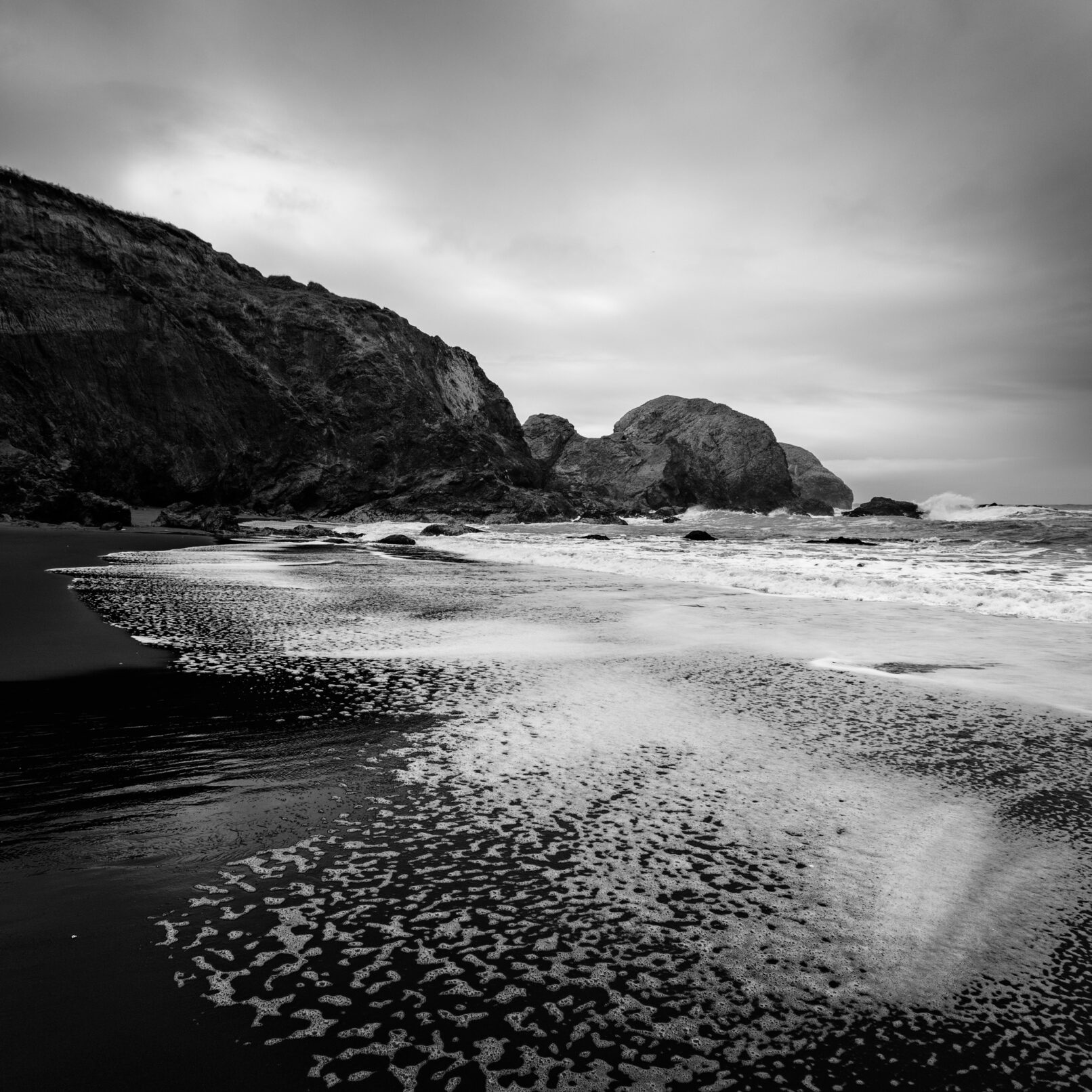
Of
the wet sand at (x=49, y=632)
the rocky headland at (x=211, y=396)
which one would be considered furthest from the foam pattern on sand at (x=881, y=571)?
the rocky headland at (x=211, y=396)

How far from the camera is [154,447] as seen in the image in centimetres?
5028

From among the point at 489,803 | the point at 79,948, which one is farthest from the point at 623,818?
the point at 79,948

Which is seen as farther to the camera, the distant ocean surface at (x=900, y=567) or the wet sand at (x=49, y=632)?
the distant ocean surface at (x=900, y=567)

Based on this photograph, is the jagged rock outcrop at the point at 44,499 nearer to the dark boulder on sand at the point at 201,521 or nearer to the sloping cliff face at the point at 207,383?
the sloping cliff face at the point at 207,383

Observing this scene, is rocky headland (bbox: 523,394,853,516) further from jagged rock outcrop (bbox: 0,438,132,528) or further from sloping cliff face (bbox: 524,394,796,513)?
jagged rock outcrop (bbox: 0,438,132,528)

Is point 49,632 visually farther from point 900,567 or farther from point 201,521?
point 201,521

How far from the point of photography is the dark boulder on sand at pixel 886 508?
260ft

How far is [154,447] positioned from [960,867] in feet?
187

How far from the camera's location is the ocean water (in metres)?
1.35

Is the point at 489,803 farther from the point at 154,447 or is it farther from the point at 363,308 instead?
the point at 363,308

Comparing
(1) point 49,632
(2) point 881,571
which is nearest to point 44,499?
(1) point 49,632

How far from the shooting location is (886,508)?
82.8m

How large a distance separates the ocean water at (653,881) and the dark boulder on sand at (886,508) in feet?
273

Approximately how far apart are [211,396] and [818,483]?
134 meters
